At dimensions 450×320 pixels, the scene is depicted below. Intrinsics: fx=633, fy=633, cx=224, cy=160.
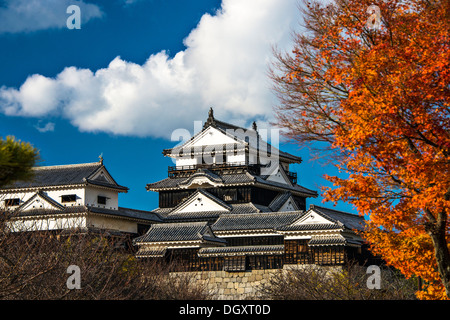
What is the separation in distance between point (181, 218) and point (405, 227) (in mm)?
31023

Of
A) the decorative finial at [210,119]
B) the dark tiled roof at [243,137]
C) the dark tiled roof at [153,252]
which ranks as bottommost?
the dark tiled roof at [153,252]

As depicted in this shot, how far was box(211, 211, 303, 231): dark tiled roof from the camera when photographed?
129ft

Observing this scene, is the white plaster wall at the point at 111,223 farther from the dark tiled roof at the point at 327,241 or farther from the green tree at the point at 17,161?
the green tree at the point at 17,161

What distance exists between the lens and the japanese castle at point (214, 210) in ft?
117

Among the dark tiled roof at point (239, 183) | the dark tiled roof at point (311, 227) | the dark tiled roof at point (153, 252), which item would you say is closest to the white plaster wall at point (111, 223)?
the dark tiled roof at point (239, 183)

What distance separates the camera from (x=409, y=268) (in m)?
16.5

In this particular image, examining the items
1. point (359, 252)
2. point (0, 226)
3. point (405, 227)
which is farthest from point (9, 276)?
point (359, 252)

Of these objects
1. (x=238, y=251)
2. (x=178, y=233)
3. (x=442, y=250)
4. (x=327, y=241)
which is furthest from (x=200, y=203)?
(x=442, y=250)

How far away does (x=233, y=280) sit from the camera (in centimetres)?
3459

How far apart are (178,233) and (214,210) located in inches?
375

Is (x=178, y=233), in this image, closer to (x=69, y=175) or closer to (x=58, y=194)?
(x=58, y=194)

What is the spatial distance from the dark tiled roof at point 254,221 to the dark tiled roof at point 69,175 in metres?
9.50

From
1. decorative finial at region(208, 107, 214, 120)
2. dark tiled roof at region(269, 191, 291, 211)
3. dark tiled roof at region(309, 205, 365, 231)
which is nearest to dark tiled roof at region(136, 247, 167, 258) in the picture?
dark tiled roof at region(309, 205, 365, 231)

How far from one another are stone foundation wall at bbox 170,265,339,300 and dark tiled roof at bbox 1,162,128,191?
13.8 metres
